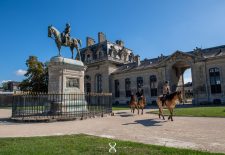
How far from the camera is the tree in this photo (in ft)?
145

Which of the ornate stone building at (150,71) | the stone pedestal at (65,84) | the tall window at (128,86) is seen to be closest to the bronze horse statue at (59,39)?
the stone pedestal at (65,84)

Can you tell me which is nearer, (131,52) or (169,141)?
(169,141)

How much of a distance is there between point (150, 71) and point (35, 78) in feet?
84.1

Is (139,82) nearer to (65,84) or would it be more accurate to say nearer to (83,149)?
(65,84)

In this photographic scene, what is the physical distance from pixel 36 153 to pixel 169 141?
3988mm

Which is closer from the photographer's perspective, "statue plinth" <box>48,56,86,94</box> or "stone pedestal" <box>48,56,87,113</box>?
"stone pedestal" <box>48,56,87,113</box>

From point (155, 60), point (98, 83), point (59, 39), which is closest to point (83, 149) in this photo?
point (59, 39)

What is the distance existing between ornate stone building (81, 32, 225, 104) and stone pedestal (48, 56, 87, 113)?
2375 centimetres

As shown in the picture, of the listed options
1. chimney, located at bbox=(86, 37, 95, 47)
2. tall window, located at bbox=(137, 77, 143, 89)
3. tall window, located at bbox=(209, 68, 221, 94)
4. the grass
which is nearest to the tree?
chimney, located at bbox=(86, 37, 95, 47)

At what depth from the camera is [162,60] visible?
126 feet

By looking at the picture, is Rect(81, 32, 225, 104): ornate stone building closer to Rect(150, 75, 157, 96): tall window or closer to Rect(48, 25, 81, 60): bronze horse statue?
Rect(150, 75, 157, 96): tall window

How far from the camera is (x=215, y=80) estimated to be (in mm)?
32062

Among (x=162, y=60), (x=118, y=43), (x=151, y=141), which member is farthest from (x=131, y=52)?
(x=151, y=141)

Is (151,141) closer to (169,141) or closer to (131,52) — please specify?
(169,141)
